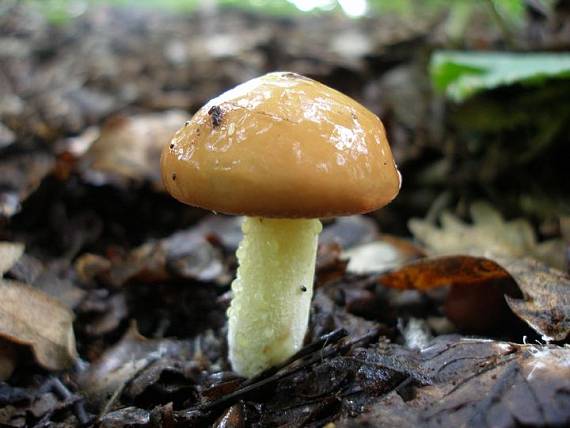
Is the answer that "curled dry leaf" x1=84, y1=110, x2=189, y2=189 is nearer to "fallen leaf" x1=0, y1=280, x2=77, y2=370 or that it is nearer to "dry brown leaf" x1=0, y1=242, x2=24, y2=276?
"dry brown leaf" x1=0, y1=242, x2=24, y2=276

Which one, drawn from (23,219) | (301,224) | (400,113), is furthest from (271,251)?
(400,113)

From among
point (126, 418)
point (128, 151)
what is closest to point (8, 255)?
point (126, 418)

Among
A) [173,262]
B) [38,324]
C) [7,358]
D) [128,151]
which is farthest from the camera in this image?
[128,151]

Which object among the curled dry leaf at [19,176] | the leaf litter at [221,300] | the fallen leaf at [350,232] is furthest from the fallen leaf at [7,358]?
the fallen leaf at [350,232]

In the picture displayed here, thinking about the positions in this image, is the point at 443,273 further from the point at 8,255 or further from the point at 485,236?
the point at 8,255

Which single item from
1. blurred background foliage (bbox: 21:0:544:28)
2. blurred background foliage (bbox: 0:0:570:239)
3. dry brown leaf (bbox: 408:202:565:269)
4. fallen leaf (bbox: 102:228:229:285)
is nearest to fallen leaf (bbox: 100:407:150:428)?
fallen leaf (bbox: 102:228:229:285)
